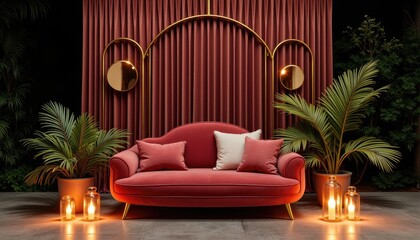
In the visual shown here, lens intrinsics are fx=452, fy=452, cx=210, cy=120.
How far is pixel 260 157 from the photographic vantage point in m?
3.81

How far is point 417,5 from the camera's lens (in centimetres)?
522

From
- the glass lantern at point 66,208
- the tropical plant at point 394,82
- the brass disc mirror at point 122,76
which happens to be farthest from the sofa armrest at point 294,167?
the brass disc mirror at point 122,76

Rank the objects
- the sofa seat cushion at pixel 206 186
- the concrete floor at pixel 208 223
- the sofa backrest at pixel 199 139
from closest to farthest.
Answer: the concrete floor at pixel 208 223
the sofa seat cushion at pixel 206 186
the sofa backrest at pixel 199 139

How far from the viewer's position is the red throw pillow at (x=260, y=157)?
149 inches

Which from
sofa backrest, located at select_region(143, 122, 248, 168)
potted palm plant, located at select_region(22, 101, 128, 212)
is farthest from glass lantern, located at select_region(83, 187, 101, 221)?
sofa backrest, located at select_region(143, 122, 248, 168)

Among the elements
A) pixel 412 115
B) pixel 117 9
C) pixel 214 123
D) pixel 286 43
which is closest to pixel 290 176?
pixel 214 123

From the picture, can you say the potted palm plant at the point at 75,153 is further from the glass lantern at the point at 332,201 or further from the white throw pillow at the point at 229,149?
the glass lantern at the point at 332,201

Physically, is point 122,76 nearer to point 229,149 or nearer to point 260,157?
point 229,149

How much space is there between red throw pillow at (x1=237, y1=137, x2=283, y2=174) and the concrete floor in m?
0.38

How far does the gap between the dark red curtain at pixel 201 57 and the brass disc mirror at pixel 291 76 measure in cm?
7

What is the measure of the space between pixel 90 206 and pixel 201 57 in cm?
196

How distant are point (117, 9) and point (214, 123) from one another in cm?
159

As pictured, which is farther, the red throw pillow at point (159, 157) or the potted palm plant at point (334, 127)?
the potted palm plant at point (334, 127)

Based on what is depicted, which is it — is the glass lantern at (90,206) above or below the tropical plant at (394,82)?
below
